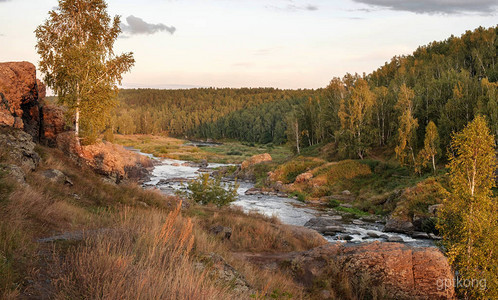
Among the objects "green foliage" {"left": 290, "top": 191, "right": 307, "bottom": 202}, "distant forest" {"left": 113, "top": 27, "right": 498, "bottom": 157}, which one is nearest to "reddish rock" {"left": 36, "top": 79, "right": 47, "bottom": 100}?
"distant forest" {"left": 113, "top": 27, "right": 498, "bottom": 157}

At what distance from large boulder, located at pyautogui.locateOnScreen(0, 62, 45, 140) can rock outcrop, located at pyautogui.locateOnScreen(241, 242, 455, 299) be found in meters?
14.4

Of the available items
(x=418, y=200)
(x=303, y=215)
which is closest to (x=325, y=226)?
(x=303, y=215)

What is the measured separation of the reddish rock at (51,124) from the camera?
20.4 meters

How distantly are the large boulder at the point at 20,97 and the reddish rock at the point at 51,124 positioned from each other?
1.65ft

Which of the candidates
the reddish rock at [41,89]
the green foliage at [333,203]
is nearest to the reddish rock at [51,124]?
the reddish rock at [41,89]

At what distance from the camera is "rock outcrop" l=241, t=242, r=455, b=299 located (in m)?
10.7

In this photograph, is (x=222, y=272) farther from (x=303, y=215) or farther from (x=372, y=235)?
(x=303, y=215)

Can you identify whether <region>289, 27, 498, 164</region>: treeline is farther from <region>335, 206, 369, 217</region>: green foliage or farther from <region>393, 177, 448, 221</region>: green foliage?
<region>335, 206, 369, 217</region>: green foliage

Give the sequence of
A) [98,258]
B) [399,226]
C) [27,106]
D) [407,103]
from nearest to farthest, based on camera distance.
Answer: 1. [98,258]
2. [27,106]
3. [399,226]
4. [407,103]

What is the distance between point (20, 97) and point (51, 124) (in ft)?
10.8

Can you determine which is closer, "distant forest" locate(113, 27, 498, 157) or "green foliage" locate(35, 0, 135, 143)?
"green foliage" locate(35, 0, 135, 143)

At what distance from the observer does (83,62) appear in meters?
19.4

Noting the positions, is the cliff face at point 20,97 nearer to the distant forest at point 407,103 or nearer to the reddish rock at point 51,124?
the reddish rock at point 51,124

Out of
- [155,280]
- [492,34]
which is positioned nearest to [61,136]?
[155,280]
